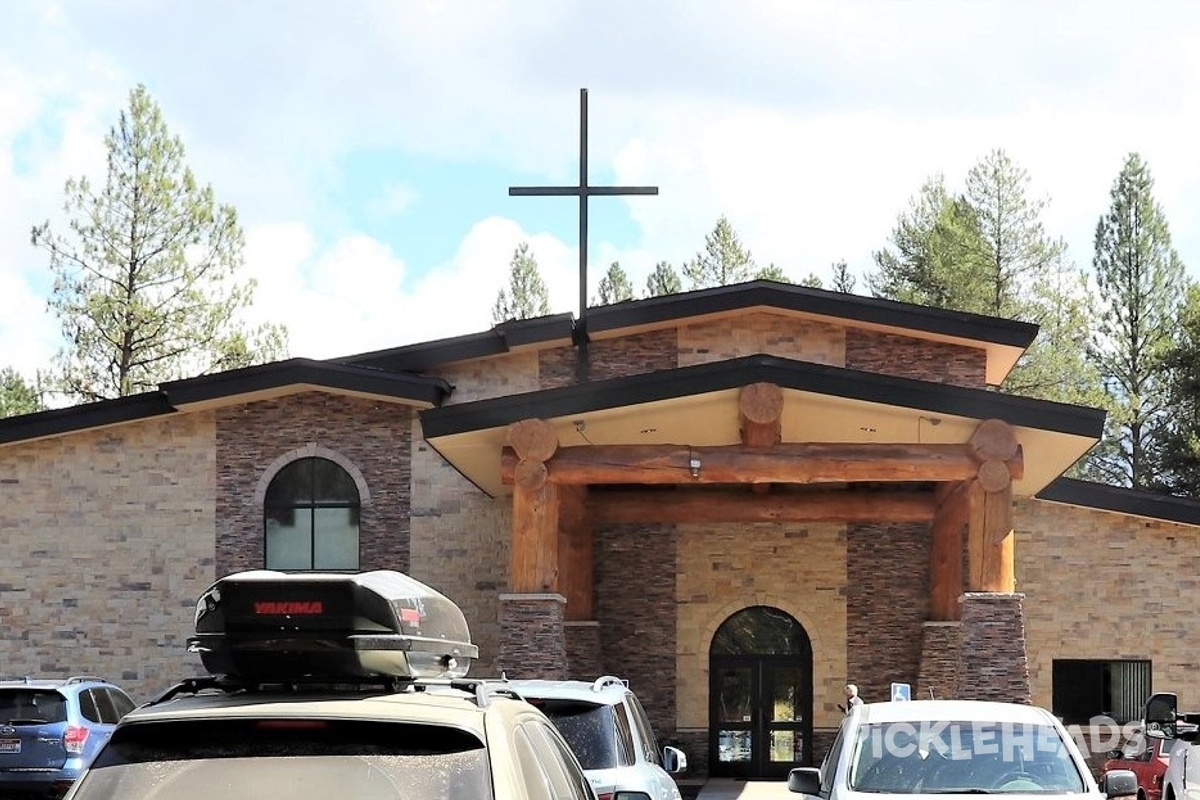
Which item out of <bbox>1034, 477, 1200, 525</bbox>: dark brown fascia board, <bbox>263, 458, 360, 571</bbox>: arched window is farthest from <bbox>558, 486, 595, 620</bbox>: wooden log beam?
<bbox>1034, 477, 1200, 525</bbox>: dark brown fascia board

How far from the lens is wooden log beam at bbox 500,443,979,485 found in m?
19.7

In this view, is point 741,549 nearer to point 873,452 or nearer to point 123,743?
point 873,452

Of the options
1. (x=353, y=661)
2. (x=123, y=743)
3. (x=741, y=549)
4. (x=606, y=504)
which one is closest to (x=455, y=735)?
(x=353, y=661)

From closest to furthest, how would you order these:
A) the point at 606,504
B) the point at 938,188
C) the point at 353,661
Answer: the point at 353,661, the point at 606,504, the point at 938,188

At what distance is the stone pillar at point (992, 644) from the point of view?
18.9 m

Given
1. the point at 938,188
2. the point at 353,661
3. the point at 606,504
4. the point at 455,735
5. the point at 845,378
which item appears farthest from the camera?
the point at 938,188

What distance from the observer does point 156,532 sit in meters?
25.9

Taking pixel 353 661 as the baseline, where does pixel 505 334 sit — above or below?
above

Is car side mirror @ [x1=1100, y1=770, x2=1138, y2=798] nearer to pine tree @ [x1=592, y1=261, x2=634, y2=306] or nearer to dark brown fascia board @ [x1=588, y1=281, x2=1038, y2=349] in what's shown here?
dark brown fascia board @ [x1=588, y1=281, x2=1038, y2=349]

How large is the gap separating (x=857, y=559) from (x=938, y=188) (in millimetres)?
31791

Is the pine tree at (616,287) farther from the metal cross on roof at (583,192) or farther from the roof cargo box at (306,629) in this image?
the roof cargo box at (306,629)

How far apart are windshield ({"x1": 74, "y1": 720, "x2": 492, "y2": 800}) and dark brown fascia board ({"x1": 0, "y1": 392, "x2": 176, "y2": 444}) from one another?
21054mm

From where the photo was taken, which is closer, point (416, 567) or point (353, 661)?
point (353, 661)

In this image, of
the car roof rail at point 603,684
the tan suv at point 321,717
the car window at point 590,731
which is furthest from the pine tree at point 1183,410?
the tan suv at point 321,717
